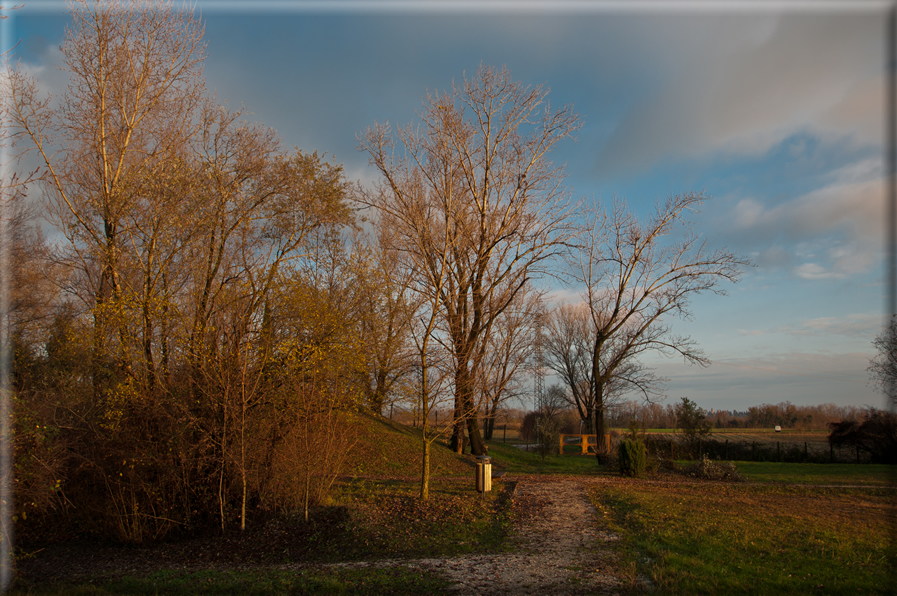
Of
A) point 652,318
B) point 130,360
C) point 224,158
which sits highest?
point 224,158

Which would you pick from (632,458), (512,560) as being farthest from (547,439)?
(512,560)

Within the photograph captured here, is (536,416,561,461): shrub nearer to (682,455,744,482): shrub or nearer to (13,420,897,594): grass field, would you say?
(682,455,744,482): shrub

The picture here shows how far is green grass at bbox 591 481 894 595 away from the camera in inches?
201

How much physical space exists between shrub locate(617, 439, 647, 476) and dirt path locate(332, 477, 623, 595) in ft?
15.4

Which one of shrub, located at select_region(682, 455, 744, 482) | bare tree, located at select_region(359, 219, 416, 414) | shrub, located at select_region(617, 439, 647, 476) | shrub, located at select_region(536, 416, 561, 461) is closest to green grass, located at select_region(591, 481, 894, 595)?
shrub, located at select_region(682, 455, 744, 482)

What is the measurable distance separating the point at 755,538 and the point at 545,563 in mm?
3141

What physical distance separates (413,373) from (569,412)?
36.0 metres

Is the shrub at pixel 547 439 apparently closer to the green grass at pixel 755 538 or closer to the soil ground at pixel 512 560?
the green grass at pixel 755 538

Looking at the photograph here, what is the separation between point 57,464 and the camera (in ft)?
26.5

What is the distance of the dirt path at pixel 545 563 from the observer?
17.2 ft

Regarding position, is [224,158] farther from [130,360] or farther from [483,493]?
[483,493]

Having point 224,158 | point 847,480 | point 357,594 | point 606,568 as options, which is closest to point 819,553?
point 606,568

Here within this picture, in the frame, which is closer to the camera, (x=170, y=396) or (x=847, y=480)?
(x=170, y=396)

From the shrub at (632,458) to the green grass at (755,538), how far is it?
7.43ft
